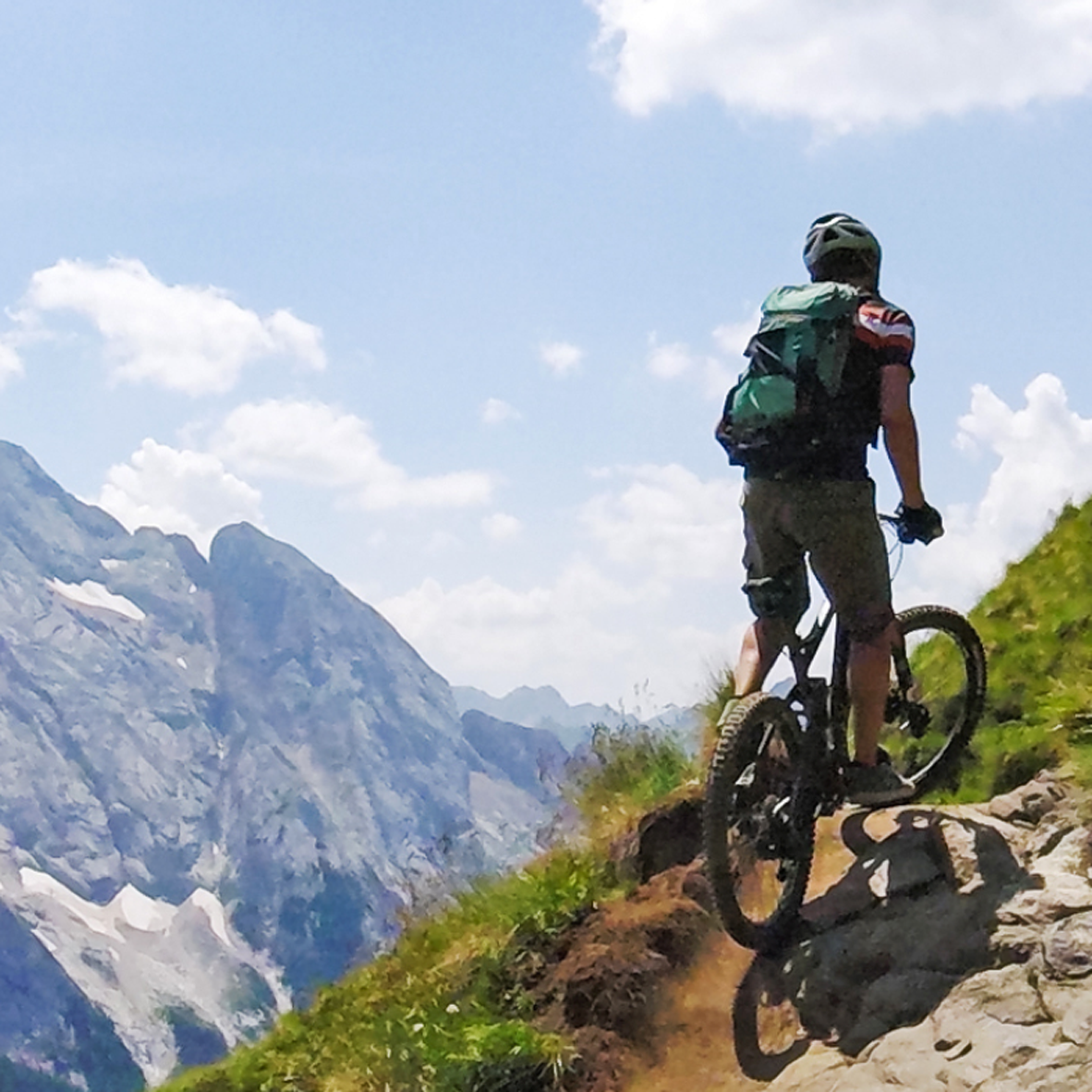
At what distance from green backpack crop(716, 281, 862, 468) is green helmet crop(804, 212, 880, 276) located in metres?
0.20

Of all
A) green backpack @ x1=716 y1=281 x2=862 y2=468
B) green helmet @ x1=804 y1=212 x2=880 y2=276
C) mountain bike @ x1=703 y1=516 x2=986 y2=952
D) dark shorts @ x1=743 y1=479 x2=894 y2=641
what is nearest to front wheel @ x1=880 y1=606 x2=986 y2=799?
mountain bike @ x1=703 y1=516 x2=986 y2=952

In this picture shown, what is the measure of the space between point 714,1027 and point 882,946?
879mm

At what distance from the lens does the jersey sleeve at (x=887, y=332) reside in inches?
217

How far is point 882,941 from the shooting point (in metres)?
5.86

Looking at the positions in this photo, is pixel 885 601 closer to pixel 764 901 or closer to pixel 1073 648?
pixel 764 901

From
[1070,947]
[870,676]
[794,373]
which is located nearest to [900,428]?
[794,373]

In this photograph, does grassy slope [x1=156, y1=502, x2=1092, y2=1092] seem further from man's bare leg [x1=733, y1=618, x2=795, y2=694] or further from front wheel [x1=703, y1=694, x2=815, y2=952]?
man's bare leg [x1=733, y1=618, x2=795, y2=694]

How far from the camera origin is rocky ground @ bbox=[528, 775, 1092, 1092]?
482 centimetres

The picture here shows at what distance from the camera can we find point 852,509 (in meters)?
5.82

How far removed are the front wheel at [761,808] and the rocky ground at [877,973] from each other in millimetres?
298

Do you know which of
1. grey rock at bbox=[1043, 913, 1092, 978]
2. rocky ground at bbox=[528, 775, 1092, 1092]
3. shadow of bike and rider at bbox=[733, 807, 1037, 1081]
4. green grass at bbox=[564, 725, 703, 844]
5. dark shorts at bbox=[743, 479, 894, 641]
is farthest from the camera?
green grass at bbox=[564, 725, 703, 844]

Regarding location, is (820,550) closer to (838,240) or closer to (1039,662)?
(838,240)

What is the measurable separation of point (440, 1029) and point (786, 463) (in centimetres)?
322

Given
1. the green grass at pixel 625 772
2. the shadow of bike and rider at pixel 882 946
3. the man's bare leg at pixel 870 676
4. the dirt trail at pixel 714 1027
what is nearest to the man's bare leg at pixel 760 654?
the man's bare leg at pixel 870 676
